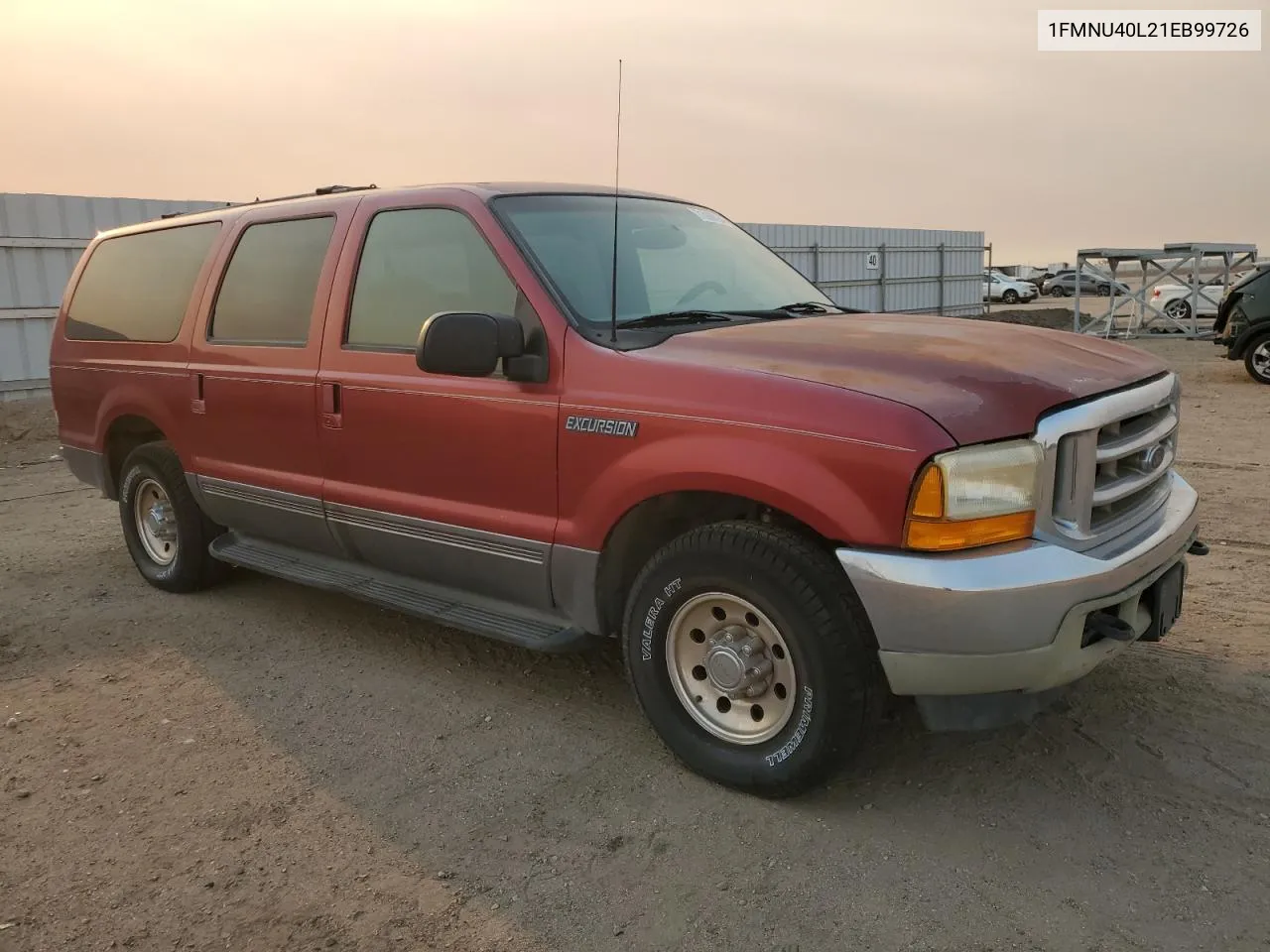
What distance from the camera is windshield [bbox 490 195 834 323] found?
147 inches

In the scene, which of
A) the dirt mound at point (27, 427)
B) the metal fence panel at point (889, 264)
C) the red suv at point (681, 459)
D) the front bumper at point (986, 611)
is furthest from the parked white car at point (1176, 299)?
the front bumper at point (986, 611)

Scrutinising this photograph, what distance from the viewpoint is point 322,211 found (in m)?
4.51

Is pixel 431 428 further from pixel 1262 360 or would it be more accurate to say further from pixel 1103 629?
pixel 1262 360

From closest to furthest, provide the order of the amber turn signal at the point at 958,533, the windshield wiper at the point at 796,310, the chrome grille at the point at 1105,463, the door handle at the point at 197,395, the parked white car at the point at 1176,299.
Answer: the amber turn signal at the point at 958,533, the chrome grille at the point at 1105,463, the windshield wiper at the point at 796,310, the door handle at the point at 197,395, the parked white car at the point at 1176,299

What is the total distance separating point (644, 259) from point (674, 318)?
0.41 metres

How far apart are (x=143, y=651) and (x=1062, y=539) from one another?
396 cm

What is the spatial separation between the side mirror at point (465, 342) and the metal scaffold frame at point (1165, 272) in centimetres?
1956

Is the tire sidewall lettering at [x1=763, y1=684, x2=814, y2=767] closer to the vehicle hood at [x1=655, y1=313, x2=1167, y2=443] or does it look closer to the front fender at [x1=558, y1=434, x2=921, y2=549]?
the front fender at [x1=558, y1=434, x2=921, y2=549]

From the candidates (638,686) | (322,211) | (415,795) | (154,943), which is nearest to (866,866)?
(638,686)

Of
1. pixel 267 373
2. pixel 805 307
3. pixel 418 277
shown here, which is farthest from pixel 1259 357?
pixel 267 373

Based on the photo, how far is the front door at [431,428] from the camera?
3617 mm

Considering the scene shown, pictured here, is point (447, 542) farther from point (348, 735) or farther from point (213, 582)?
point (213, 582)

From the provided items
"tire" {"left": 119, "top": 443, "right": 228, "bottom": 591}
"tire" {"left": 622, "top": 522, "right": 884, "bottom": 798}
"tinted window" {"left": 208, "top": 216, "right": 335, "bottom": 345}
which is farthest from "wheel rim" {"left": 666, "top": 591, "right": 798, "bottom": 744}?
"tire" {"left": 119, "top": 443, "right": 228, "bottom": 591}

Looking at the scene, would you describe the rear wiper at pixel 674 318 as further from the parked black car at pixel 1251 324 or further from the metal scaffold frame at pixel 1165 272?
the metal scaffold frame at pixel 1165 272
